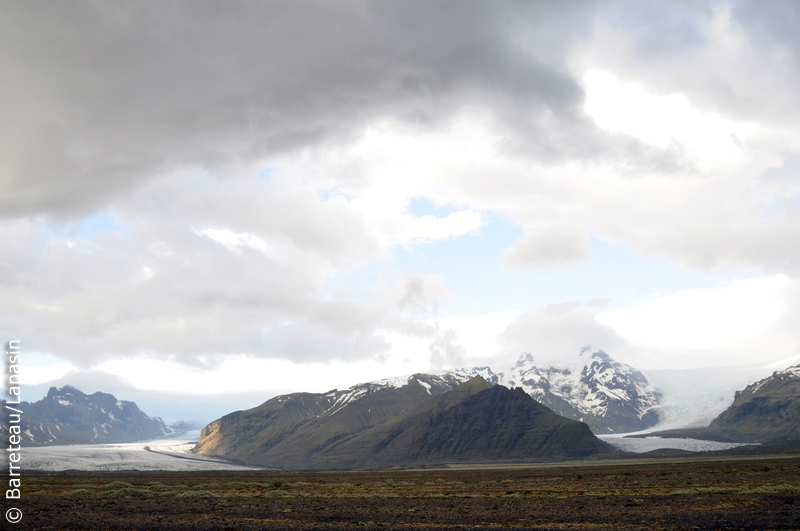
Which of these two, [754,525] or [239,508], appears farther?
[239,508]

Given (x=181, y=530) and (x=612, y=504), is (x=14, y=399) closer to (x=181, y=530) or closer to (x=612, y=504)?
(x=181, y=530)

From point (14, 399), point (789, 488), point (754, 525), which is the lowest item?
point (789, 488)

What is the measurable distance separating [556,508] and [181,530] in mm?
31713

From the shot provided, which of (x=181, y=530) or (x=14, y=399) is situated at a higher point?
(x=14, y=399)

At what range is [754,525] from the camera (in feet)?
115

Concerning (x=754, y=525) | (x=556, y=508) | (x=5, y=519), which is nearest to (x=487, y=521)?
(x=556, y=508)

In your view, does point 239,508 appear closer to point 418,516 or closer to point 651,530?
point 418,516

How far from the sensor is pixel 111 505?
52594mm

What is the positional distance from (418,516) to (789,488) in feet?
140

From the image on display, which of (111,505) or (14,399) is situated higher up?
(14,399)

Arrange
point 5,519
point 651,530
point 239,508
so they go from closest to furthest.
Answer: point 651,530
point 5,519
point 239,508

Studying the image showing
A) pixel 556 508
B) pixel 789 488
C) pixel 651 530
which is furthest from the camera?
pixel 789 488

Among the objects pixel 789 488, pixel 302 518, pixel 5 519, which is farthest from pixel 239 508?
pixel 789 488

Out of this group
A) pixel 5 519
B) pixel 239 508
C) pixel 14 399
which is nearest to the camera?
pixel 5 519
